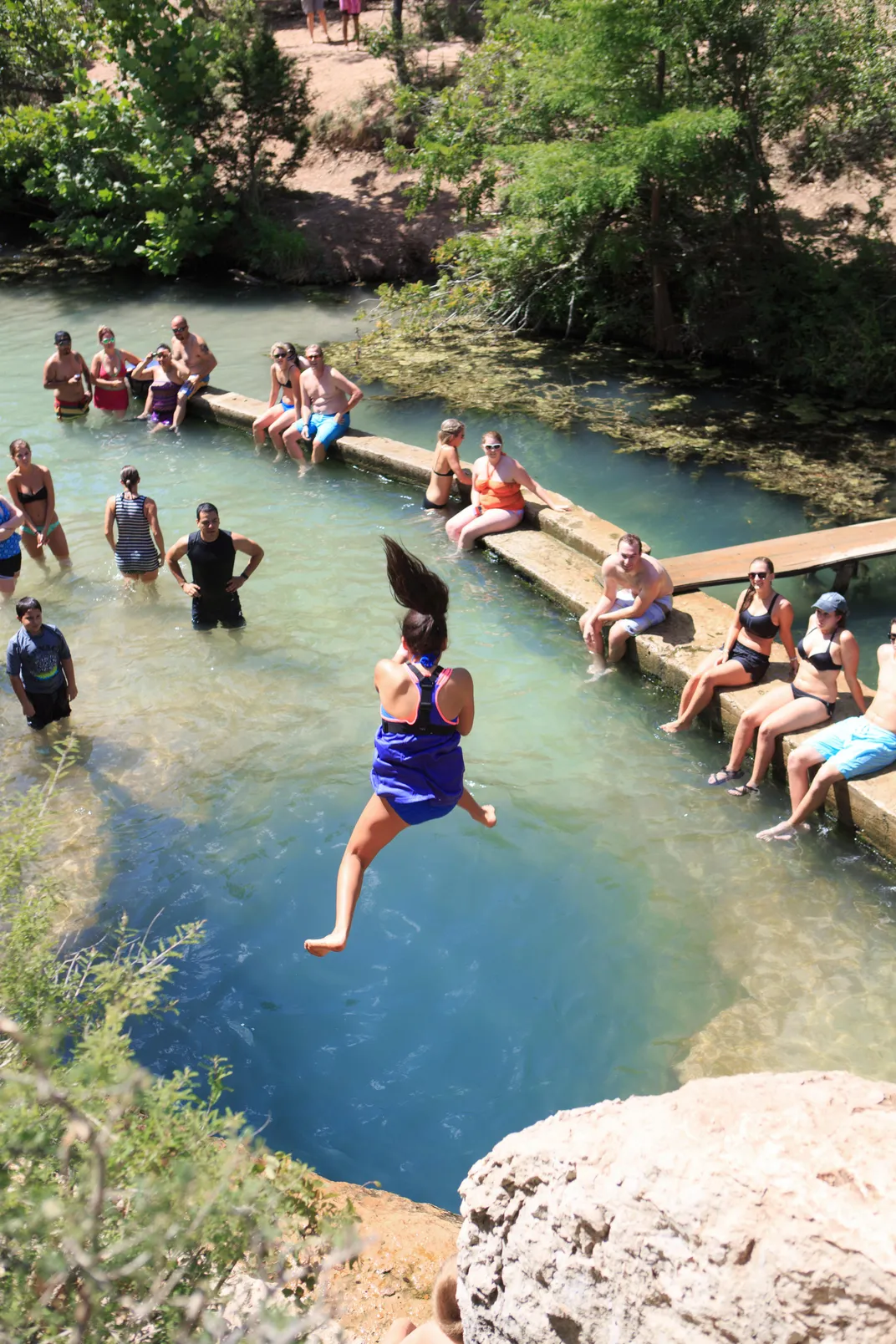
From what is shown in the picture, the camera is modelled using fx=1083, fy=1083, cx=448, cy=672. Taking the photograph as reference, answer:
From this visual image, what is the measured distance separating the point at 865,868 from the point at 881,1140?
14.5ft

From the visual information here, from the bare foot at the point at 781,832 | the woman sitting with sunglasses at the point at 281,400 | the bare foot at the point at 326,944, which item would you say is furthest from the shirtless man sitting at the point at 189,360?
the bare foot at the point at 326,944

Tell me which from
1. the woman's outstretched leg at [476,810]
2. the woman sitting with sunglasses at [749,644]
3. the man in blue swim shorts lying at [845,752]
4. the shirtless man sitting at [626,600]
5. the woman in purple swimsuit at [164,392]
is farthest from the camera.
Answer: the woman in purple swimsuit at [164,392]

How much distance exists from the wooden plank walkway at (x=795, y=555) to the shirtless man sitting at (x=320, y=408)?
187 inches

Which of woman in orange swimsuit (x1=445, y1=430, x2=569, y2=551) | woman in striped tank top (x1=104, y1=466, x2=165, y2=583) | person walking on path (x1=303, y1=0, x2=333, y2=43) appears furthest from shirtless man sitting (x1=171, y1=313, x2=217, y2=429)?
person walking on path (x1=303, y1=0, x2=333, y2=43)

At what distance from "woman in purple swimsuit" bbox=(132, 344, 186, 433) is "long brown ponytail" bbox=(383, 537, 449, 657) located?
9662mm

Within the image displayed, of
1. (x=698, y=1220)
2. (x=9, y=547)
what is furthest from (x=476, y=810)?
(x=9, y=547)

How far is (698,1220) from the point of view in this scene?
241 cm

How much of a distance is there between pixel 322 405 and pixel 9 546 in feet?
14.4

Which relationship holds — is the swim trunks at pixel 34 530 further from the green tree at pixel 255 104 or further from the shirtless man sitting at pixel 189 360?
the green tree at pixel 255 104

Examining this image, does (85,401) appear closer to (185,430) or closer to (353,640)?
(185,430)

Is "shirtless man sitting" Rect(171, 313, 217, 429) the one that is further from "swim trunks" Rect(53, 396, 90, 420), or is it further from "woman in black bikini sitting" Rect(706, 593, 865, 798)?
"woman in black bikini sitting" Rect(706, 593, 865, 798)

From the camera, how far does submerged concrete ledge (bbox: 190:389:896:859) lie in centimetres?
667

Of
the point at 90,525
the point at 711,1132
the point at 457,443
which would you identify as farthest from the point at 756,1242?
the point at 90,525

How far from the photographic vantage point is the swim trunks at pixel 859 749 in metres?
6.66
